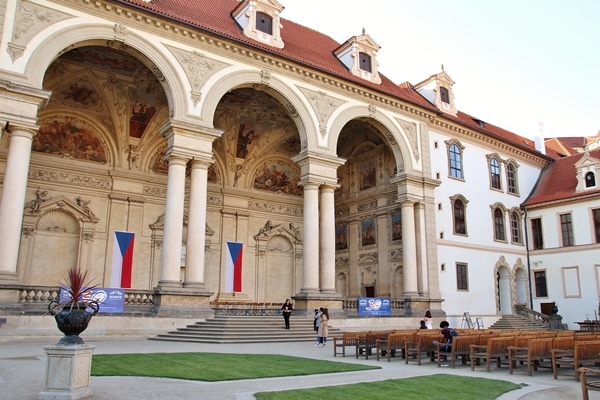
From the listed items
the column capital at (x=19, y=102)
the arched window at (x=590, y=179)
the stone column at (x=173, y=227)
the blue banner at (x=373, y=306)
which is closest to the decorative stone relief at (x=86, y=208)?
the stone column at (x=173, y=227)

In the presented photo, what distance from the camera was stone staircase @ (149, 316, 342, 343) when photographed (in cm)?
1886

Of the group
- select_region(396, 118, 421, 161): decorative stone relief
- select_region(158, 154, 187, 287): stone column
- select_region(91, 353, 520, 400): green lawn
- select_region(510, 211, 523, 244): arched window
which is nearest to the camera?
select_region(91, 353, 520, 400): green lawn

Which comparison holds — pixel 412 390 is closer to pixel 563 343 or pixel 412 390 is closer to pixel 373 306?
pixel 563 343

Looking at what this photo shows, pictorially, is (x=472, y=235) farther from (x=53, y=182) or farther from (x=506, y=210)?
(x=53, y=182)

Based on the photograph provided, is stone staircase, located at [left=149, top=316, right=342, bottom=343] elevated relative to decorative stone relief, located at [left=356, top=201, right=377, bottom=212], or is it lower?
lower

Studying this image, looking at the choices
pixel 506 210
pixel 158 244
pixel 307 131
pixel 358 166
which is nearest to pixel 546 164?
pixel 506 210

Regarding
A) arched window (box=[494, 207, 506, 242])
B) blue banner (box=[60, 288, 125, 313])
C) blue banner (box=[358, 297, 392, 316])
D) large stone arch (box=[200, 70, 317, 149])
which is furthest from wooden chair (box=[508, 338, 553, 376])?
arched window (box=[494, 207, 506, 242])

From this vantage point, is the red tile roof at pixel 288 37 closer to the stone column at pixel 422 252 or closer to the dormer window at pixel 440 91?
the dormer window at pixel 440 91

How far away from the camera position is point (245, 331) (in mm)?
20094

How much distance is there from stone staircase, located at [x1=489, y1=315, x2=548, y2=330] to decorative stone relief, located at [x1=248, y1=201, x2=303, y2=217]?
1451cm

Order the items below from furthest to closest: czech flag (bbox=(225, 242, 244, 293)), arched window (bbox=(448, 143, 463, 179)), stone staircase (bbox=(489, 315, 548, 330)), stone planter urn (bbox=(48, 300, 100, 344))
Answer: arched window (bbox=(448, 143, 463, 179)) < stone staircase (bbox=(489, 315, 548, 330)) < czech flag (bbox=(225, 242, 244, 293)) < stone planter urn (bbox=(48, 300, 100, 344))

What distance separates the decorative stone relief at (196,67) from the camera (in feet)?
73.6

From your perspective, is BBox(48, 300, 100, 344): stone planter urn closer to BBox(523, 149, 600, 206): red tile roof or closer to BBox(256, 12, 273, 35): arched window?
BBox(256, 12, 273, 35): arched window

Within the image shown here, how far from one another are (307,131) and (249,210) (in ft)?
30.4
